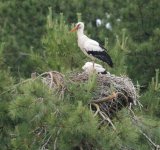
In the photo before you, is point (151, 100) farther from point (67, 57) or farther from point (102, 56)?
point (67, 57)

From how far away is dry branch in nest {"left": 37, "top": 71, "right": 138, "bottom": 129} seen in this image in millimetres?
8172

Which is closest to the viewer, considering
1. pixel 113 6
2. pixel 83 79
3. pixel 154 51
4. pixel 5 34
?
pixel 83 79

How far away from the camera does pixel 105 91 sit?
859 cm

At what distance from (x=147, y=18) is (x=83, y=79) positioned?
716 cm

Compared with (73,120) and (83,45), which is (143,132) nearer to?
(73,120)

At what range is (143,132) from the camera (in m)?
8.53

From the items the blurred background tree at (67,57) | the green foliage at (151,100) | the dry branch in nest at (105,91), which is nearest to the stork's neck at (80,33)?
the blurred background tree at (67,57)

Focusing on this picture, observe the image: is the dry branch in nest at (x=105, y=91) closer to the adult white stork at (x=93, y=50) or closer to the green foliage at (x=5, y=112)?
the green foliage at (x=5, y=112)

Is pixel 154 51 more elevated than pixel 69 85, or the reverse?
pixel 69 85

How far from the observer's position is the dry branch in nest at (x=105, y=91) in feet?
26.8

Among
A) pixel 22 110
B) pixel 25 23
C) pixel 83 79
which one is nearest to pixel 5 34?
pixel 25 23

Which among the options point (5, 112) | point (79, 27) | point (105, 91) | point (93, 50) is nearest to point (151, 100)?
point (93, 50)

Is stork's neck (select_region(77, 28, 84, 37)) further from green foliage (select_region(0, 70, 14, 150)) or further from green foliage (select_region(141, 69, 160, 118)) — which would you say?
green foliage (select_region(0, 70, 14, 150))

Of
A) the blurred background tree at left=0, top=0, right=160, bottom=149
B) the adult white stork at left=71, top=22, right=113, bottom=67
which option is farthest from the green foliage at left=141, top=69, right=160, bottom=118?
the adult white stork at left=71, top=22, right=113, bottom=67
